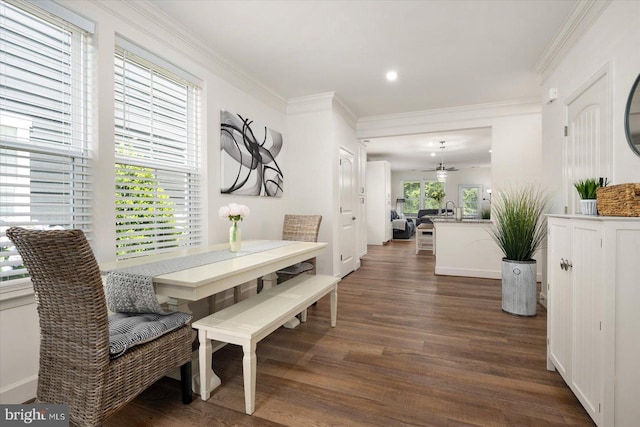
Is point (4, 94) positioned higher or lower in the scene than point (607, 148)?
higher

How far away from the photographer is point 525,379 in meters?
1.95

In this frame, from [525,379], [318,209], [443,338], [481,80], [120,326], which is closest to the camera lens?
[120,326]

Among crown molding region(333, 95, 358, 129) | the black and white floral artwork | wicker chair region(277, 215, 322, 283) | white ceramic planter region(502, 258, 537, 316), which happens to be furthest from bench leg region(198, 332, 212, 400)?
crown molding region(333, 95, 358, 129)

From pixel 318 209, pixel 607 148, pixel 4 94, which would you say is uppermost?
pixel 4 94

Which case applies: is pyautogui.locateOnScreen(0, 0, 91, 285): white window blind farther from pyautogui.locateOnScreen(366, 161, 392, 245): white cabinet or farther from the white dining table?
pyautogui.locateOnScreen(366, 161, 392, 245): white cabinet

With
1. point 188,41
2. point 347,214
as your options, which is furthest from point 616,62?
point 347,214

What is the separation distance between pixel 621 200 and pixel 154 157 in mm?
3054

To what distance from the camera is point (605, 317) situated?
4.35ft

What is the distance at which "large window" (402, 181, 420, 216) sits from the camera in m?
12.4

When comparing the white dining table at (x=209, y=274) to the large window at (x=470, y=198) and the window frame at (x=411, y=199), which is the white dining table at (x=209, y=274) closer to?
the window frame at (x=411, y=199)

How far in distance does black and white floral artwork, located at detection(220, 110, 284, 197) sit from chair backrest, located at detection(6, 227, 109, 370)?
75.7 inches

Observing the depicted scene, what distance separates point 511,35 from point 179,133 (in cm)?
314

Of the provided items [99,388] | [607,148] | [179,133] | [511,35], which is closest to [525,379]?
[607,148]

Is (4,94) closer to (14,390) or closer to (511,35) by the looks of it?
(14,390)
